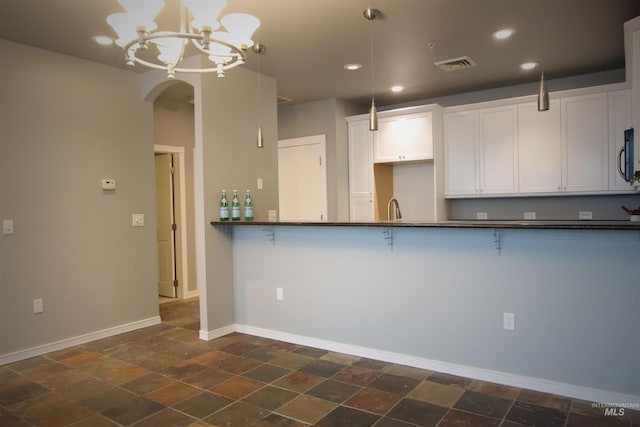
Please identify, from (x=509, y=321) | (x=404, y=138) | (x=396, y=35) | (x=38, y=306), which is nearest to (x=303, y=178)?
(x=404, y=138)

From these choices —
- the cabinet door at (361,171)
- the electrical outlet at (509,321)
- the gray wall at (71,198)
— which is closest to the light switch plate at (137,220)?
the gray wall at (71,198)

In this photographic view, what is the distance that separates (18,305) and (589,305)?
4209 millimetres

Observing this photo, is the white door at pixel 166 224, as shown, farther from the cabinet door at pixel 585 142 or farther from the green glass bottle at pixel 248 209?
the cabinet door at pixel 585 142

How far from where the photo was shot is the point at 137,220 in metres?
4.50

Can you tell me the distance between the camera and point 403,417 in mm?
2498

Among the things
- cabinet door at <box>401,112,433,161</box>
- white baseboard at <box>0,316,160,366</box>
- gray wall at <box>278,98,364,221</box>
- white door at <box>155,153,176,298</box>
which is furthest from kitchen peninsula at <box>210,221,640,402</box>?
cabinet door at <box>401,112,433,161</box>

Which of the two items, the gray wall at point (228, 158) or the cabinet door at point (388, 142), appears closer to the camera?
the gray wall at point (228, 158)

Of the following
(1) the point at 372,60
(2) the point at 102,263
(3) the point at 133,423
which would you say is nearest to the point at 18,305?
(2) the point at 102,263

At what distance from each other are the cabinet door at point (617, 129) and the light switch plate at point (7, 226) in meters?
5.61

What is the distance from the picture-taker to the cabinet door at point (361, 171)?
582 cm

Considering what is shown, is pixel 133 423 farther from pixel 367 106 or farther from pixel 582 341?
pixel 367 106

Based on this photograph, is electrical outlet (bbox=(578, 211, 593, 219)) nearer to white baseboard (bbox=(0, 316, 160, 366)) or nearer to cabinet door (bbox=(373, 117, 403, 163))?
cabinet door (bbox=(373, 117, 403, 163))

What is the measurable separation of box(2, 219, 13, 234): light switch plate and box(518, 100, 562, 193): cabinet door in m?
5.03

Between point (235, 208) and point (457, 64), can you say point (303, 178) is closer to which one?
point (235, 208)
